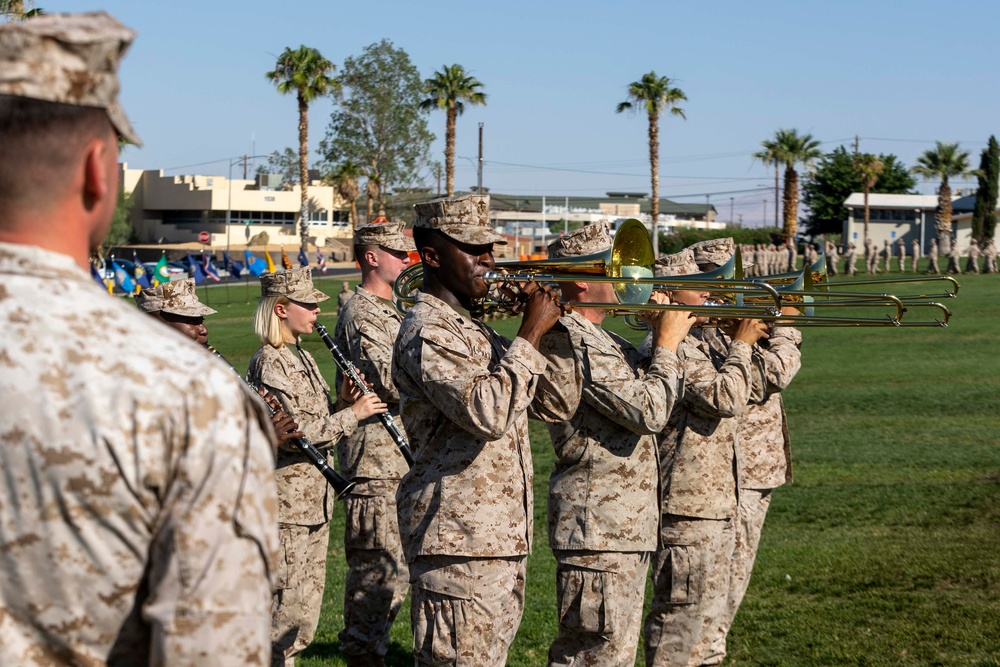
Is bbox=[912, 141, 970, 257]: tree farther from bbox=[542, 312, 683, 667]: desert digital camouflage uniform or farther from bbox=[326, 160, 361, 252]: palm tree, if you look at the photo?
bbox=[542, 312, 683, 667]: desert digital camouflage uniform

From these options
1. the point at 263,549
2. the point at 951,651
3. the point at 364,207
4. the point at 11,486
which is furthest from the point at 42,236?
the point at 364,207

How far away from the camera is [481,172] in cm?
7862

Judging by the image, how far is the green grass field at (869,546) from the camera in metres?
7.48

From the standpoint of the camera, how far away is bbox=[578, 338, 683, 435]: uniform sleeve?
5.50 metres

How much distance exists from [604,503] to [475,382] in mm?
1338

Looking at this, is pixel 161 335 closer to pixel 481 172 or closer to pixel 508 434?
pixel 508 434

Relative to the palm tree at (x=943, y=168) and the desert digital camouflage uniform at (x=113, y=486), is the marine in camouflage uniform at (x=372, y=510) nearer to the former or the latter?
the desert digital camouflage uniform at (x=113, y=486)

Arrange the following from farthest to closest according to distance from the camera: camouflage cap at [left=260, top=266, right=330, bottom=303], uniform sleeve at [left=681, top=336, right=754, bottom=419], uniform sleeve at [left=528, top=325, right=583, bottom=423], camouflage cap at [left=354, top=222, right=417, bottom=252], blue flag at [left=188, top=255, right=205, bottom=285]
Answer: blue flag at [left=188, top=255, right=205, bottom=285], camouflage cap at [left=354, top=222, right=417, bottom=252], camouflage cap at [left=260, top=266, right=330, bottom=303], uniform sleeve at [left=681, top=336, right=754, bottom=419], uniform sleeve at [left=528, top=325, right=583, bottom=423]

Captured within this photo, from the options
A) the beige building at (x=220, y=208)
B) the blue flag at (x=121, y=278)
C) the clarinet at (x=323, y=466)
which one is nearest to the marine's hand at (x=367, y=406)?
the clarinet at (x=323, y=466)

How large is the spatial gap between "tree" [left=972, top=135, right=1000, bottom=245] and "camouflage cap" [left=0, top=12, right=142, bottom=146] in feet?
267

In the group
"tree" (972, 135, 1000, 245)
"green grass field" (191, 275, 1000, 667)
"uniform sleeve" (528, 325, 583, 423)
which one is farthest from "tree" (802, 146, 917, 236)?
"uniform sleeve" (528, 325, 583, 423)

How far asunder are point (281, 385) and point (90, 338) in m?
4.85

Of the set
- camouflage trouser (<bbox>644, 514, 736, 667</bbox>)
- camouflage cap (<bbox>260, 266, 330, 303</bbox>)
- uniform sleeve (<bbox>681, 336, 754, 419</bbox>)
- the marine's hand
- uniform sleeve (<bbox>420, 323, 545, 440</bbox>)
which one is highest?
camouflage cap (<bbox>260, 266, 330, 303</bbox>)

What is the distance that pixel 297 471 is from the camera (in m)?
6.69
